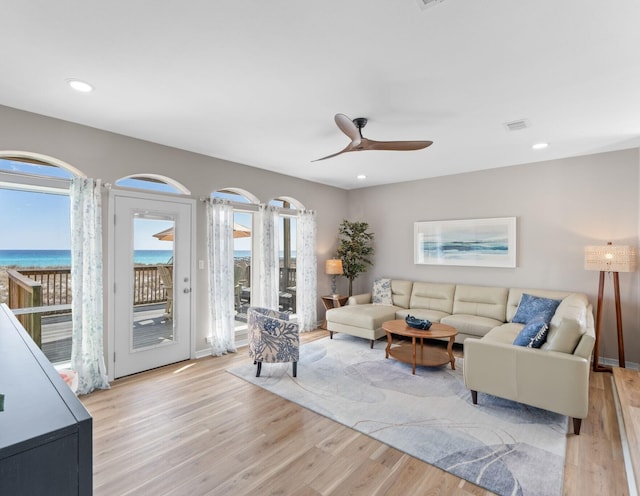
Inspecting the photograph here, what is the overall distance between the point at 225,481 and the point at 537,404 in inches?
97.4

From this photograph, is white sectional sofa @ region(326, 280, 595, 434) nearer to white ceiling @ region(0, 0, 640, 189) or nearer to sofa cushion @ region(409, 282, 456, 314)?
sofa cushion @ region(409, 282, 456, 314)

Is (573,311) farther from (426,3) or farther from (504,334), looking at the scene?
(426,3)

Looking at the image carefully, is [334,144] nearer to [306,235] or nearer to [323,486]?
[306,235]

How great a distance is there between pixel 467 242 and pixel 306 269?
2711 millimetres

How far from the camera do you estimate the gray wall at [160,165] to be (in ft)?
10.1

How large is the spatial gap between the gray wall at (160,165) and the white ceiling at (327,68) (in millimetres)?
158

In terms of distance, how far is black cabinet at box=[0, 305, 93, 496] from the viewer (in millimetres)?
528

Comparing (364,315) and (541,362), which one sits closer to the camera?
(541,362)

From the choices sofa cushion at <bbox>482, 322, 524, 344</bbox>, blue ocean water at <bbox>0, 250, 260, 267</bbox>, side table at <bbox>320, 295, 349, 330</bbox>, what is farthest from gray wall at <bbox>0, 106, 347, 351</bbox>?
sofa cushion at <bbox>482, 322, 524, 344</bbox>

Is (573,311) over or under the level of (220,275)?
under

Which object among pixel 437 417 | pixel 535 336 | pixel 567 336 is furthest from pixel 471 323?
pixel 437 417

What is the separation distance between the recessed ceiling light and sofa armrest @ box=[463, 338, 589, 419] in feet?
12.7

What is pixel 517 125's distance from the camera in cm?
337

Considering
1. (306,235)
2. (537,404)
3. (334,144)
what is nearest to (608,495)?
(537,404)
